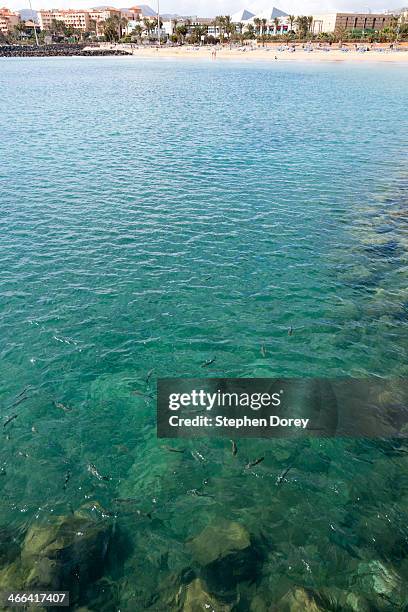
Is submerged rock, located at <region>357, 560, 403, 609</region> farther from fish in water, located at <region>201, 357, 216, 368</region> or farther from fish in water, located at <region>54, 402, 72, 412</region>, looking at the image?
fish in water, located at <region>54, 402, 72, 412</region>

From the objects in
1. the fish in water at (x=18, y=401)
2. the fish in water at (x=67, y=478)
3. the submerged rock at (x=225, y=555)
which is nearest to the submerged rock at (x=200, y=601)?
the submerged rock at (x=225, y=555)

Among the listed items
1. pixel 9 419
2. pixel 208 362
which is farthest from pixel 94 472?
pixel 208 362

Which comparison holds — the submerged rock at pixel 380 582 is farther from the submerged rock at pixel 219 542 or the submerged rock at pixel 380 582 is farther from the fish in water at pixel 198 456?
the fish in water at pixel 198 456

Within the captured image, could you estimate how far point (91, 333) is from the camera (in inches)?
860

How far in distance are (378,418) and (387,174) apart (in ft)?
129

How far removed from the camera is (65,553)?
1238cm

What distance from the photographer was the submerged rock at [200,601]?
11297 mm

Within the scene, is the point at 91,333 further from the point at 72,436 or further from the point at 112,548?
the point at 112,548

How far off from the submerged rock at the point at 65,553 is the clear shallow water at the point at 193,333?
1.59ft

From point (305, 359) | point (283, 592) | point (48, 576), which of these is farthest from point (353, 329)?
point (48, 576)
